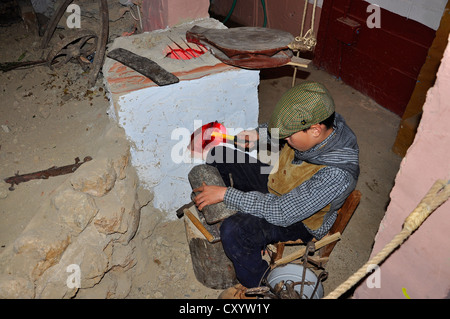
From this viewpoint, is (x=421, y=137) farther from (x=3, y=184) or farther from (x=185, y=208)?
(x=3, y=184)

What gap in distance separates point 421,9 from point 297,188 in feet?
9.90

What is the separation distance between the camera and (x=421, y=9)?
12.9 feet

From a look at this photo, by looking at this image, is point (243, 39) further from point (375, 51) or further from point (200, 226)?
point (375, 51)

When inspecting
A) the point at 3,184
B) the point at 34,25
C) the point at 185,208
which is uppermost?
the point at 34,25

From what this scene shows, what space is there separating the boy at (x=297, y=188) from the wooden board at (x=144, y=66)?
0.83 meters

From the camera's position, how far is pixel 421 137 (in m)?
1.54

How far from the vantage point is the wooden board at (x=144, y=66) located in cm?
261

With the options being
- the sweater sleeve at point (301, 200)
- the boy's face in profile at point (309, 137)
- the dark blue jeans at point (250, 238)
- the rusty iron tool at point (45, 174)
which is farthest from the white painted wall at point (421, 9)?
the rusty iron tool at point (45, 174)

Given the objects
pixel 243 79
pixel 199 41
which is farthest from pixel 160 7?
pixel 243 79

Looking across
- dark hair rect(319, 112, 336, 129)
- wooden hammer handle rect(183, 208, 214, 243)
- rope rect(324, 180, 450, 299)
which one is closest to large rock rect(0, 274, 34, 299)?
wooden hammer handle rect(183, 208, 214, 243)

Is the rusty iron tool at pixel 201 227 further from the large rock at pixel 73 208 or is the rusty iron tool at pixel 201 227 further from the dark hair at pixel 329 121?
the dark hair at pixel 329 121

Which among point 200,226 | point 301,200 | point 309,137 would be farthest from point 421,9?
point 200,226

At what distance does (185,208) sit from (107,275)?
757 mm

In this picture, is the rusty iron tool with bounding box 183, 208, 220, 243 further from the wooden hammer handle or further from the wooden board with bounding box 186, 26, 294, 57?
the wooden board with bounding box 186, 26, 294, 57
